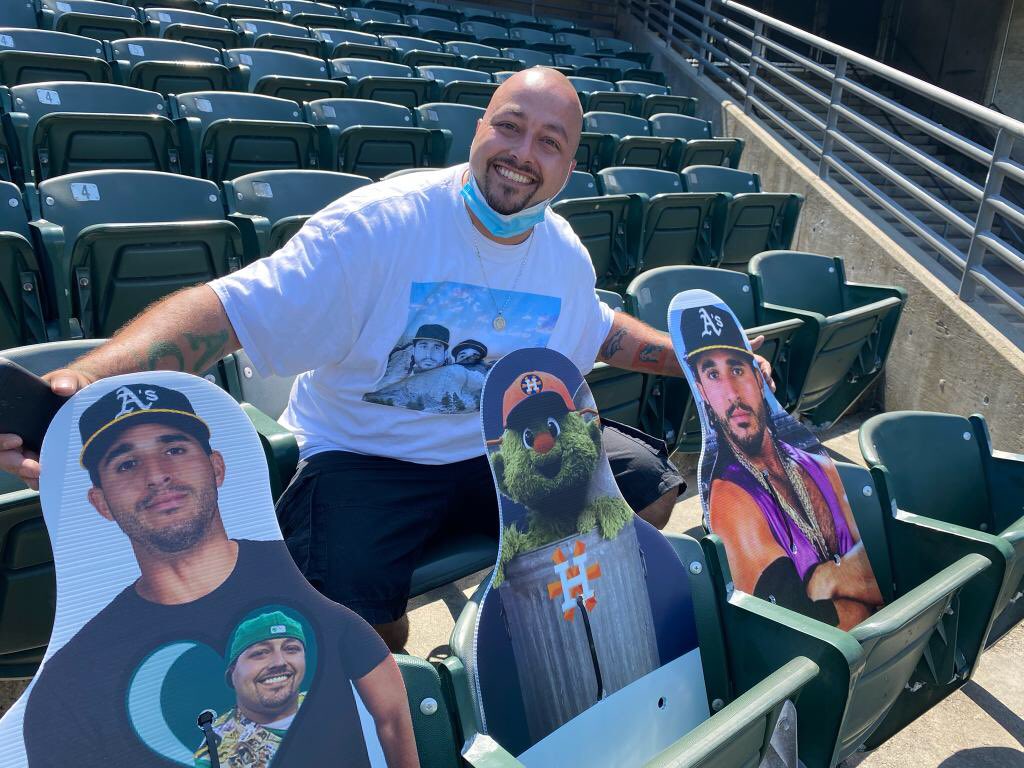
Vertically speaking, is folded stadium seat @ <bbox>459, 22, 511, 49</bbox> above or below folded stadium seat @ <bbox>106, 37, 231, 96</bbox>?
above

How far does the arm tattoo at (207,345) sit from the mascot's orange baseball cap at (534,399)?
0.54 m

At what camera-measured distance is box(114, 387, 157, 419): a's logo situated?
96 centimetres

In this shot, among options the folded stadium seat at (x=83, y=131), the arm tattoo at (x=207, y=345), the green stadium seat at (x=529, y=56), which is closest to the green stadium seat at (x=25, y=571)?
the arm tattoo at (x=207, y=345)

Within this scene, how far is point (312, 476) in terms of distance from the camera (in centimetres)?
167

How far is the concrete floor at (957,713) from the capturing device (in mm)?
1901

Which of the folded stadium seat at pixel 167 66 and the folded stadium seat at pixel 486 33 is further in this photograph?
the folded stadium seat at pixel 486 33

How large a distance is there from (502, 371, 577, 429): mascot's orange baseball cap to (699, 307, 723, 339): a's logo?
589 millimetres

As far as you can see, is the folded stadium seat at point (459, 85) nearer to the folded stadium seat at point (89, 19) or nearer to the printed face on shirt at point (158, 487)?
the folded stadium seat at point (89, 19)

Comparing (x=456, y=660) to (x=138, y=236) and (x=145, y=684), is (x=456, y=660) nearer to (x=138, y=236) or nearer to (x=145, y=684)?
(x=145, y=684)

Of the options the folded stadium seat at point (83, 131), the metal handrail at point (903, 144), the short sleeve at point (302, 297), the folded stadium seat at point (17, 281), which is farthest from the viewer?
the metal handrail at point (903, 144)

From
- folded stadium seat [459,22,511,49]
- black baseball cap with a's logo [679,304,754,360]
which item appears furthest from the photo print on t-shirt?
folded stadium seat [459,22,511,49]

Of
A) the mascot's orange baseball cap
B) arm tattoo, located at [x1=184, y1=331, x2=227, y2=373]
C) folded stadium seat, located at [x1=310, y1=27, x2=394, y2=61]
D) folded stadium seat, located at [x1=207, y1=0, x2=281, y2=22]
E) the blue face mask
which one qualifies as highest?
folded stadium seat, located at [x1=207, y1=0, x2=281, y2=22]

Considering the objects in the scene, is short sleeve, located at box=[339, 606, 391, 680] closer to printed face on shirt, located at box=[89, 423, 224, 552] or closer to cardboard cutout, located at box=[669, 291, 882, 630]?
printed face on shirt, located at box=[89, 423, 224, 552]

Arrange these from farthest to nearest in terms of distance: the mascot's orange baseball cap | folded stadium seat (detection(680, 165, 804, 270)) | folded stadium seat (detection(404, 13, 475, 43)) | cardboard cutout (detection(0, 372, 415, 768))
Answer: folded stadium seat (detection(404, 13, 475, 43)) < folded stadium seat (detection(680, 165, 804, 270)) < the mascot's orange baseball cap < cardboard cutout (detection(0, 372, 415, 768))
